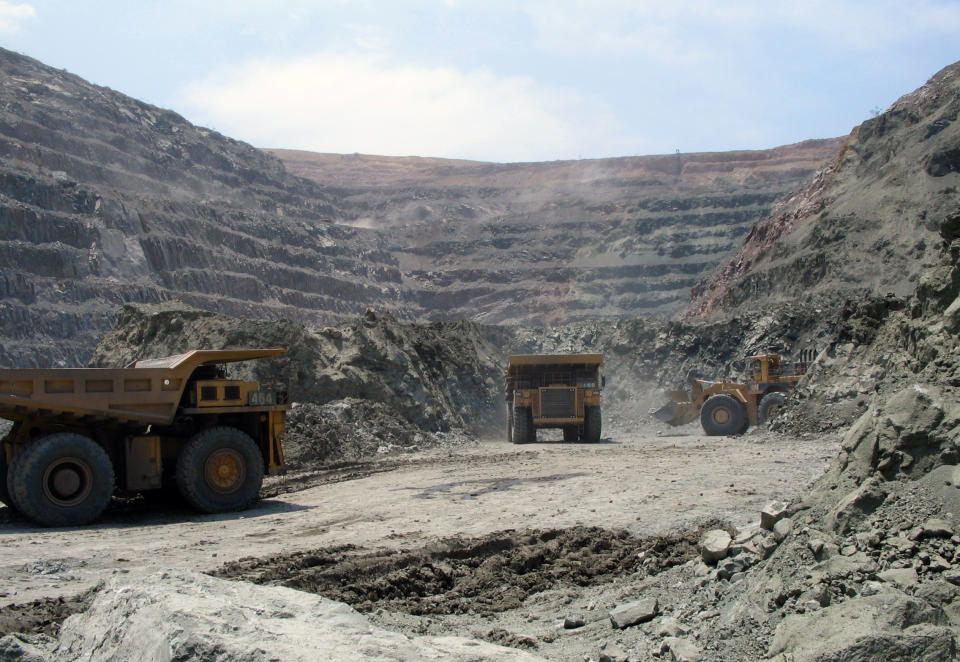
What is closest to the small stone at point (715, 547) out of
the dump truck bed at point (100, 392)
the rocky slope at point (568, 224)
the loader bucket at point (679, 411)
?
the dump truck bed at point (100, 392)

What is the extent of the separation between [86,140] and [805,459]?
183 ft

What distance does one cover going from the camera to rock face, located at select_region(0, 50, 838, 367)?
4516 centimetres

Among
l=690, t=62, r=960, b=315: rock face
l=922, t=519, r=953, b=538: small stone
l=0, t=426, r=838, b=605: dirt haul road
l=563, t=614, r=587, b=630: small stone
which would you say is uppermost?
l=690, t=62, r=960, b=315: rock face

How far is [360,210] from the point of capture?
9119 cm

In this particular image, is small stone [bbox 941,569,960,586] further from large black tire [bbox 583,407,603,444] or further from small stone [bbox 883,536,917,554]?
large black tire [bbox 583,407,603,444]

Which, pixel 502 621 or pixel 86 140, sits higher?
pixel 86 140

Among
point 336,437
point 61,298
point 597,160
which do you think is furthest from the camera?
point 597,160

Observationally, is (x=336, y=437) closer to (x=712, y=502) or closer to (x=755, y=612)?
(x=712, y=502)

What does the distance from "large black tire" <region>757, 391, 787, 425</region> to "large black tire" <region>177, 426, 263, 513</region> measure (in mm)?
14582

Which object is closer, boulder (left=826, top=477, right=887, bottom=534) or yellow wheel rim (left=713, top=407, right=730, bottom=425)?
boulder (left=826, top=477, right=887, bottom=534)

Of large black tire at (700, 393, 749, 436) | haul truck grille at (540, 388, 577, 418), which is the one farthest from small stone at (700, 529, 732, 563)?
large black tire at (700, 393, 749, 436)

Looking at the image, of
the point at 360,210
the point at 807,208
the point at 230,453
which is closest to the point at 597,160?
the point at 360,210

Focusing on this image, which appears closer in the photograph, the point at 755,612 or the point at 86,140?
the point at 755,612

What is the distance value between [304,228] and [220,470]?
2361 inches
